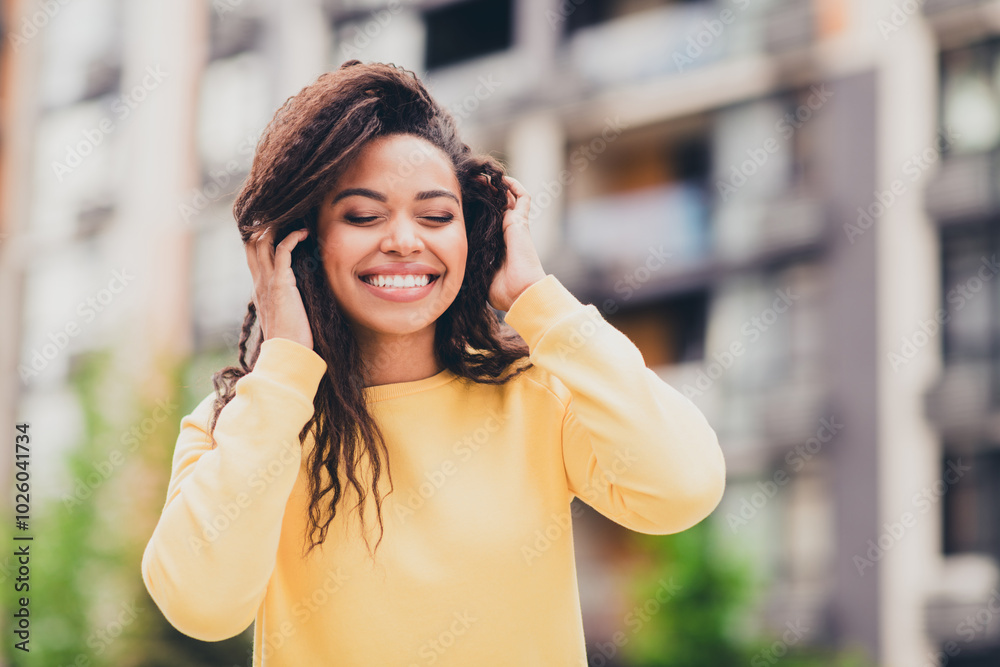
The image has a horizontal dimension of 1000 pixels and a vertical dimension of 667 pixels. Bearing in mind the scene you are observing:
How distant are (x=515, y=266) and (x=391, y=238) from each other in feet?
0.64

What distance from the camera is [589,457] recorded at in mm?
1531

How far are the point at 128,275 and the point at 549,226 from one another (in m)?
6.37

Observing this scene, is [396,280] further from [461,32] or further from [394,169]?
[461,32]

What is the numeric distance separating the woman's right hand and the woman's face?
6cm

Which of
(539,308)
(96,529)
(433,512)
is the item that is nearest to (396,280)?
(539,308)

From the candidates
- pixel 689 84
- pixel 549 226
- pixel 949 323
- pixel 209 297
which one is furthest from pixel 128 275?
pixel 949 323

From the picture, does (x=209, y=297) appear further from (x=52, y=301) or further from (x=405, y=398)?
(x=405, y=398)

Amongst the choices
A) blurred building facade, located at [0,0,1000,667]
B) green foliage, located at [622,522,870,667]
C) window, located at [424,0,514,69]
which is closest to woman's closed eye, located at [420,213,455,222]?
green foliage, located at [622,522,870,667]

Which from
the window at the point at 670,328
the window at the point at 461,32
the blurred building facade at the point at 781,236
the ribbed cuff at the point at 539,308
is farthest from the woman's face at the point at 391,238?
the window at the point at 461,32

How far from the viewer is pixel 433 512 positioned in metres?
1.48

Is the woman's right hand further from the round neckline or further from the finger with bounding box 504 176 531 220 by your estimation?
the finger with bounding box 504 176 531 220

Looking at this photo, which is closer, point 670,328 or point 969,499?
point 969,499

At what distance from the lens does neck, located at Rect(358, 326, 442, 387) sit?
1599mm

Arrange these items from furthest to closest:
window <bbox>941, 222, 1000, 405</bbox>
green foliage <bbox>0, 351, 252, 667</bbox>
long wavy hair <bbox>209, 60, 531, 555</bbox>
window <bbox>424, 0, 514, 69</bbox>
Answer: window <bbox>424, 0, 514, 69</bbox>
window <bbox>941, 222, 1000, 405</bbox>
green foliage <bbox>0, 351, 252, 667</bbox>
long wavy hair <bbox>209, 60, 531, 555</bbox>
